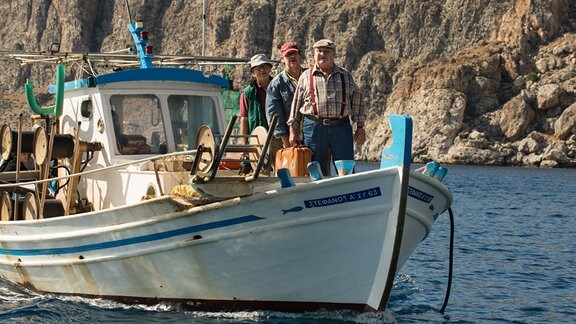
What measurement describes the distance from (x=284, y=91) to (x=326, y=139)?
37.2 inches

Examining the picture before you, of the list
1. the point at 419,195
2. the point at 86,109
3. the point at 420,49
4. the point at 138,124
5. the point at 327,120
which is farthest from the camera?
the point at 420,49

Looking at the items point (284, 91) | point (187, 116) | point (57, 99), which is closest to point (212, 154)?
point (284, 91)

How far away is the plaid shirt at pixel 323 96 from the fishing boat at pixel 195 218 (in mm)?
642

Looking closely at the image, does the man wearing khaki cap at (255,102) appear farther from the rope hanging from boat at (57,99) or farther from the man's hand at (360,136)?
the rope hanging from boat at (57,99)

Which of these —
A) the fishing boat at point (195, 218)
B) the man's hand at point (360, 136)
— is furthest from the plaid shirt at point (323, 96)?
the fishing boat at point (195, 218)

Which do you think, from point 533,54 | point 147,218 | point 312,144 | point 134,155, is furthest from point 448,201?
point 533,54

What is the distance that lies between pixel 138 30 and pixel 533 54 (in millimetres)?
99629

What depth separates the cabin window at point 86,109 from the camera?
43.5 ft

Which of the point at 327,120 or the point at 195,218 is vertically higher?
the point at 327,120

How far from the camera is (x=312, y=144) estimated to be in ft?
36.1

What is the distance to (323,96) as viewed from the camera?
425 inches

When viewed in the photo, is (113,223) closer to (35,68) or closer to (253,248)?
(253,248)

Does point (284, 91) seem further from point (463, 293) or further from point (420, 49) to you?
point (420, 49)

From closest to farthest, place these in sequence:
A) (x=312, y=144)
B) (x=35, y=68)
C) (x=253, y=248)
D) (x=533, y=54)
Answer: (x=253, y=248) → (x=312, y=144) → (x=533, y=54) → (x=35, y=68)
